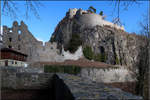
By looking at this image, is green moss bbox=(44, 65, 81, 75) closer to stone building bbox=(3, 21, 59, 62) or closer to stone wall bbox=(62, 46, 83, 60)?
stone building bbox=(3, 21, 59, 62)

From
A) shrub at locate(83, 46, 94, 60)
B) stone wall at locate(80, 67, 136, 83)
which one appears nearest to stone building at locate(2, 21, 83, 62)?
stone wall at locate(80, 67, 136, 83)

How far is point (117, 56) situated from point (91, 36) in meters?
8.91

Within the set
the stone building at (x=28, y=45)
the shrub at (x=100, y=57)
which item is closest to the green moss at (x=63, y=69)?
the stone building at (x=28, y=45)

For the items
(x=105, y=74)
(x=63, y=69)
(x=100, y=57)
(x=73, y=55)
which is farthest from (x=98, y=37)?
(x=63, y=69)

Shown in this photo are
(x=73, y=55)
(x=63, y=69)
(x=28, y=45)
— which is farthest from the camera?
(x=73, y=55)

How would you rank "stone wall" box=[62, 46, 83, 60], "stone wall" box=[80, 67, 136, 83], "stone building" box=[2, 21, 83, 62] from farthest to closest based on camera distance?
"stone wall" box=[62, 46, 83, 60] → "stone building" box=[2, 21, 83, 62] → "stone wall" box=[80, 67, 136, 83]

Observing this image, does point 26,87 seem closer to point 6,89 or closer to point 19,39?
point 6,89

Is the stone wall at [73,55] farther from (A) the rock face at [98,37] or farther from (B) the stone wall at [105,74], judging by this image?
(B) the stone wall at [105,74]

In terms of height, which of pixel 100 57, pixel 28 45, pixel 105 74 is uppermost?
pixel 28 45

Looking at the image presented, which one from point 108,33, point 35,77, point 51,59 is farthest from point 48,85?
point 108,33

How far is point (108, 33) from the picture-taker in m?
37.5

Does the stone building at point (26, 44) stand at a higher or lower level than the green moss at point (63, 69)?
higher

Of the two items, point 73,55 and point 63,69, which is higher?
point 73,55

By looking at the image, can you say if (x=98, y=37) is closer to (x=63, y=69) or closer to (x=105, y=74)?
(x=105, y=74)
